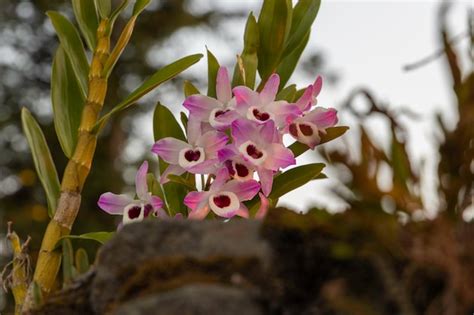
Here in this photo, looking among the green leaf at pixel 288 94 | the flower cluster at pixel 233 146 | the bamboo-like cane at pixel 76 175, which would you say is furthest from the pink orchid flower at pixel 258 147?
the bamboo-like cane at pixel 76 175

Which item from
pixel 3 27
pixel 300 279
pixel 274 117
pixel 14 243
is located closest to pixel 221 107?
pixel 274 117

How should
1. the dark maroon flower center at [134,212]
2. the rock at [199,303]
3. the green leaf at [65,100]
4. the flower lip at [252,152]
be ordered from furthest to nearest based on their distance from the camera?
the green leaf at [65,100], the dark maroon flower center at [134,212], the flower lip at [252,152], the rock at [199,303]

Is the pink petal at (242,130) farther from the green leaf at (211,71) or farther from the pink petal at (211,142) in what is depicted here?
the green leaf at (211,71)

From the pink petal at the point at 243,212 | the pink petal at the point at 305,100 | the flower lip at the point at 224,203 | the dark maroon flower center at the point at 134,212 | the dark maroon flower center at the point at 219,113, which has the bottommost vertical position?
the pink petal at the point at 243,212

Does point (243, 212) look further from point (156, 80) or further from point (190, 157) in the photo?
point (156, 80)

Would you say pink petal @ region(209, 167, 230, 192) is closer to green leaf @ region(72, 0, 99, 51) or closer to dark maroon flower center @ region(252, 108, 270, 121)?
dark maroon flower center @ region(252, 108, 270, 121)

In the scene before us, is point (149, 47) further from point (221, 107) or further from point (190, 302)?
point (190, 302)
